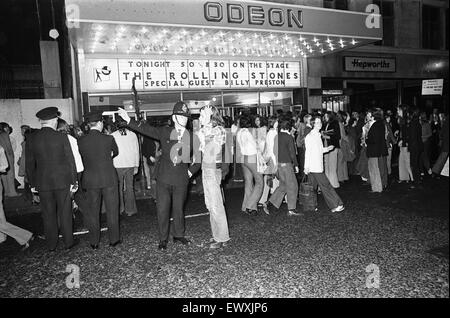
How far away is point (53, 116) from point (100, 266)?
238 centimetres

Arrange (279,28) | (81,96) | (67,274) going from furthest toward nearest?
(81,96)
(279,28)
(67,274)

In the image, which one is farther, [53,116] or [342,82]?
[342,82]

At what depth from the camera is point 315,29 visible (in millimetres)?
11234

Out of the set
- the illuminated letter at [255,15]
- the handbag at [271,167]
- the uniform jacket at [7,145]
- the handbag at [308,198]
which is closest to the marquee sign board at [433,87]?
the illuminated letter at [255,15]

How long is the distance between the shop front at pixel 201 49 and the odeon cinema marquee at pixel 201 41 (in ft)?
0.08

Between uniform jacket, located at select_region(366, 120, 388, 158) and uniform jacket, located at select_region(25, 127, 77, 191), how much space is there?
6.55m

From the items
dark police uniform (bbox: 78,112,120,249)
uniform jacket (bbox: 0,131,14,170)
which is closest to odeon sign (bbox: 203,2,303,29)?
dark police uniform (bbox: 78,112,120,249)

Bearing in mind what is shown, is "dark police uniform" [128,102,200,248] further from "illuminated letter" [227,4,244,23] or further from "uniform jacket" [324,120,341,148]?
"illuminated letter" [227,4,244,23]

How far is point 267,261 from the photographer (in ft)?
14.7

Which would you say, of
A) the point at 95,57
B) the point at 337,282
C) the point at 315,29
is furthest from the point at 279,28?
the point at 337,282

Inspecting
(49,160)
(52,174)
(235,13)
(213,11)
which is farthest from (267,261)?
(235,13)

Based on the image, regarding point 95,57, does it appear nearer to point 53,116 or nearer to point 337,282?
point 53,116
